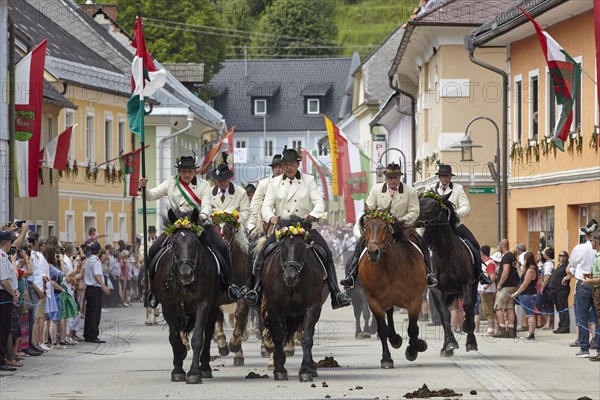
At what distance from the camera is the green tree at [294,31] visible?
5290 inches

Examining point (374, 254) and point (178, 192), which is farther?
point (178, 192)

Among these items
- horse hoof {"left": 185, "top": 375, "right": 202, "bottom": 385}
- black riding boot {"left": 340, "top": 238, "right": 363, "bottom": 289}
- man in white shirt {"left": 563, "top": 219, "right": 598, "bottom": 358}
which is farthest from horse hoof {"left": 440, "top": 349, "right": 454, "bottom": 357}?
horse hoof {"left": 185, "top": 375, "right": 202, "bottom": 385}

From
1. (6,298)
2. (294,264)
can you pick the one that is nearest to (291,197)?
(294,264)

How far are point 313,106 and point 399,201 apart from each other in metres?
109

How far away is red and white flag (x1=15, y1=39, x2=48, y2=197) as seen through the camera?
35.7m

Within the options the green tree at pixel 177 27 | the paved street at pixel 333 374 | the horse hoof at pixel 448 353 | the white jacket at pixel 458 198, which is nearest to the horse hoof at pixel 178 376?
the paved street at pixel 333 374

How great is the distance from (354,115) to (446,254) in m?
76.5

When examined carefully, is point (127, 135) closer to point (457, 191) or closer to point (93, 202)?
point (93, 202)

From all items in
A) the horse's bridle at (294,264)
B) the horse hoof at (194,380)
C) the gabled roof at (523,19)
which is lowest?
the horse hoof at (194,380)

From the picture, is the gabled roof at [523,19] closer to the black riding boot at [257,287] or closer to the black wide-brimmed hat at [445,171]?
the black wide-brimmed hat at [445,171]

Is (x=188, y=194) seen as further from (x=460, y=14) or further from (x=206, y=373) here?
(x=460, y=14)

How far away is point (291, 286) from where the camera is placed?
18688 millimetres

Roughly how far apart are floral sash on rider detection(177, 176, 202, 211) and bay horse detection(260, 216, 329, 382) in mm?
1652

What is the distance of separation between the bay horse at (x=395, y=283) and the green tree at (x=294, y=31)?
11439 cm
